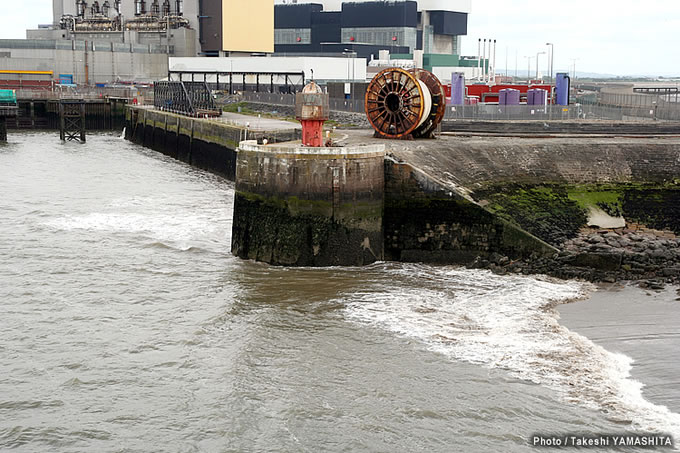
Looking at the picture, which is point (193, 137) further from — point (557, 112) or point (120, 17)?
point (120, 17)

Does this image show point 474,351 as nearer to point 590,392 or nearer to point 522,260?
point 590,392

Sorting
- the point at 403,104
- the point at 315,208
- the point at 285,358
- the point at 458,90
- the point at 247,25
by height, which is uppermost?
the point at 247,25

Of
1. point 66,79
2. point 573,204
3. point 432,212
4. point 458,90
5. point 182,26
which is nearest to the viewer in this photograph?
point 432,212

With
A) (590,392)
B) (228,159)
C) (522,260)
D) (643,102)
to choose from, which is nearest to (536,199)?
(522,260)

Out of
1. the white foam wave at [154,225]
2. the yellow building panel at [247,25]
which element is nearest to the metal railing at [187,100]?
the white foam wave at [154,225]

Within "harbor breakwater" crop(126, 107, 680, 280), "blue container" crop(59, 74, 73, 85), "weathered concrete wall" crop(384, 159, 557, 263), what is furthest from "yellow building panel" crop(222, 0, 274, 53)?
"weathered concrete wall" crop(384, 159, 557, 263)

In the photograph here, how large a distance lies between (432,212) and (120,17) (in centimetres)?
9920

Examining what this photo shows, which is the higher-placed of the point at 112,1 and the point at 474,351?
the point at 112,1

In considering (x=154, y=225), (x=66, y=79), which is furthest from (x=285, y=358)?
(x=66, y=79)

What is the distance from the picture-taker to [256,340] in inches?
888

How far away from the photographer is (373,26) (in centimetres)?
A: 13725

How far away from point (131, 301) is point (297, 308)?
17.6 ft

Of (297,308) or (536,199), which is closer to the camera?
(297,308)

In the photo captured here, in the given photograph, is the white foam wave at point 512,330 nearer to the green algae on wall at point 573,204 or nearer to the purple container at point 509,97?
the green algae on wall at point 573,204
